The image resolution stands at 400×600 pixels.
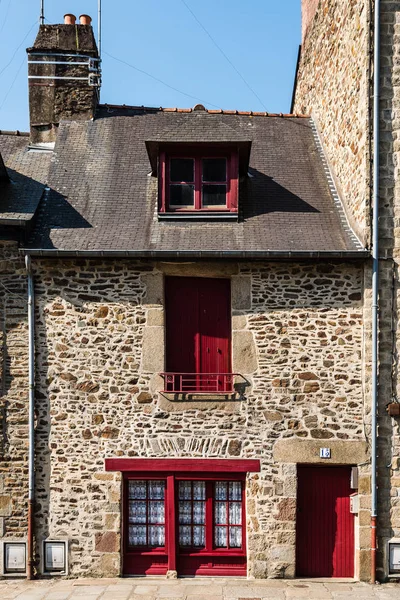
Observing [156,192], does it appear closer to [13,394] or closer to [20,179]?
[20,179]

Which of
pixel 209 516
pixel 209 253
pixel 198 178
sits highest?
pixel 198 178

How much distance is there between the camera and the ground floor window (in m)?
8.80

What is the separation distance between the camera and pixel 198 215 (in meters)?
9.51

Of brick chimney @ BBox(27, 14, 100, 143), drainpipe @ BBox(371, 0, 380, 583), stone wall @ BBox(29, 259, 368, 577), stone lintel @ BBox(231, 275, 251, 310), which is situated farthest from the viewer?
brick chimney @ BBox(27, 14, 100, 143)

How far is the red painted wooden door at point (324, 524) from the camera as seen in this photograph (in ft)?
28.7

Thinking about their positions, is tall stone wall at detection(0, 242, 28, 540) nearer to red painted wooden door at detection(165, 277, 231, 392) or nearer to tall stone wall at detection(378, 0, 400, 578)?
red painted wooden door at detection(165, 277, 231, 392)

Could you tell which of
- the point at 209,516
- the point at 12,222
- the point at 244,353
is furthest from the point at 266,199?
the point at 209,516

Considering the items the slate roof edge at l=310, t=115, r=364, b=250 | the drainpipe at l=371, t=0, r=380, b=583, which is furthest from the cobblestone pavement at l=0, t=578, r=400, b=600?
the slate roof edge at l=310, t=115, r=364, b=250

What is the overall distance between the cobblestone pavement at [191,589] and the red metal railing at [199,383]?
2570 mm

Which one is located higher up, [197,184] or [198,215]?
[197,184]

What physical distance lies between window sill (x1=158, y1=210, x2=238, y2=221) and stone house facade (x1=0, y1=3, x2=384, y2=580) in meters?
0.39

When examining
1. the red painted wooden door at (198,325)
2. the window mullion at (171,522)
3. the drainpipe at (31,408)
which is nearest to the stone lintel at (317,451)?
the red painted wooden door at (198,325)

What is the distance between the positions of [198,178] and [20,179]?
3.07 m

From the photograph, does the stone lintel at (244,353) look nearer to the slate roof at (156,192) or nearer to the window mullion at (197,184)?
the slate roof at (156,192)
